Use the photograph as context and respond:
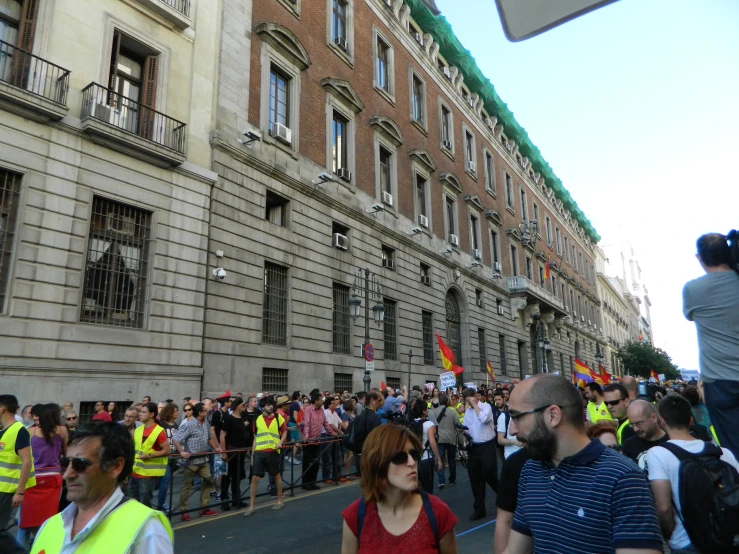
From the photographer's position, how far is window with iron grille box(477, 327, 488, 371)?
3444 cm

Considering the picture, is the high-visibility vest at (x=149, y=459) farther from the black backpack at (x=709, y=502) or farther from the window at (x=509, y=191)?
the window at (x=509, y=191)

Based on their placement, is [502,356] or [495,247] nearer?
[502,356]

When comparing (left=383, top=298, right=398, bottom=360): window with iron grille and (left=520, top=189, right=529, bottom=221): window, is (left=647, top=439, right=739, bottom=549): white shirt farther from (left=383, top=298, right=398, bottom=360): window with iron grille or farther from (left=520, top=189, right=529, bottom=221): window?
(left=520, top=189, right=529, bottom=221): window

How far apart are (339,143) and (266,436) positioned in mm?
16803

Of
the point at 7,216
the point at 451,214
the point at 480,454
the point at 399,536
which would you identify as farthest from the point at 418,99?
the point at 399,536

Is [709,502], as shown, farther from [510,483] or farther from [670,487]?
[510,483]

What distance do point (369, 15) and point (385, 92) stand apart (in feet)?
12.5

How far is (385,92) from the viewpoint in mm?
27797

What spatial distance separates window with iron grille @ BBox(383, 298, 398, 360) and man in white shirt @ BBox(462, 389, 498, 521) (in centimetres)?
1538

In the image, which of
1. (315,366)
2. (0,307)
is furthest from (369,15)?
(0,307)

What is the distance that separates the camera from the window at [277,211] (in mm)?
20156

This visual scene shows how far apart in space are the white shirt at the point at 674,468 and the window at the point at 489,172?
1494 inches

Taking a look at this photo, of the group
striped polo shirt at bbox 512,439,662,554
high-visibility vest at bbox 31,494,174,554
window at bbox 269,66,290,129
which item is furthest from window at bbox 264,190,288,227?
striped polo shirt at bbox 512,439,662,554

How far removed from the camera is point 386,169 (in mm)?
27672
